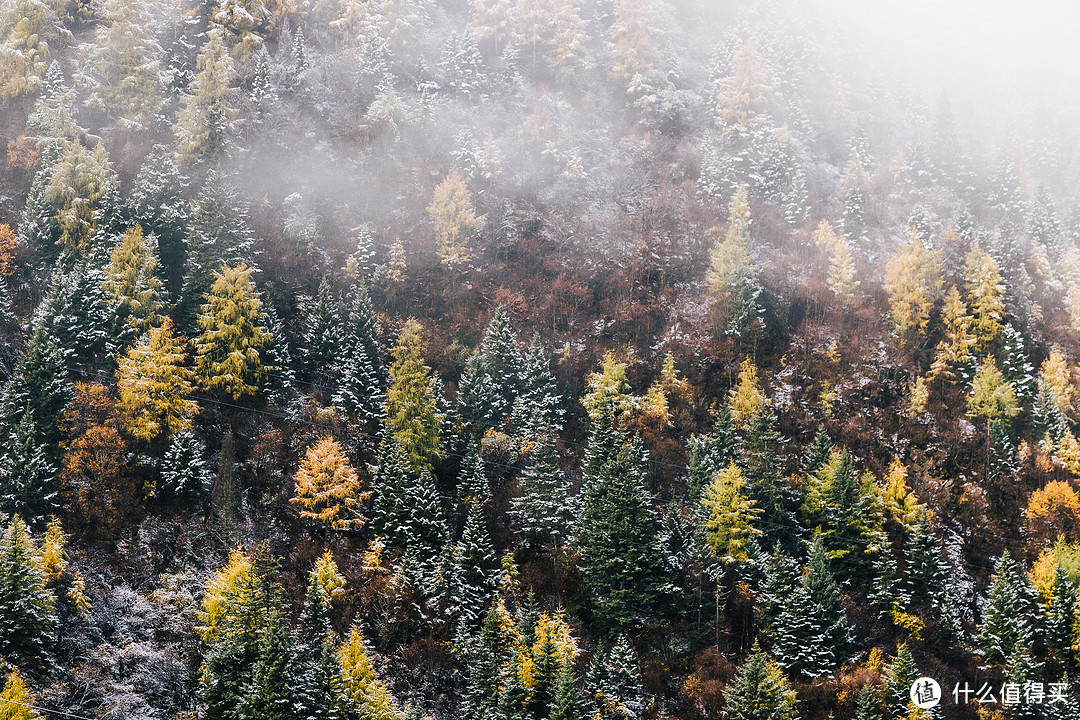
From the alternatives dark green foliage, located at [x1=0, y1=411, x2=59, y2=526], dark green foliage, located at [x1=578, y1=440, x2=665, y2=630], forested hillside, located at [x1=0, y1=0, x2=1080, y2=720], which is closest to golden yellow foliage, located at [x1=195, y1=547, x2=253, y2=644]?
forested hillside, located at [x1=0, y1=0, x2=1080, y2=720]

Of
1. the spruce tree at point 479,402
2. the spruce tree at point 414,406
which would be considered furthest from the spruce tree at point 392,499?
the spruce tree at point 479,402

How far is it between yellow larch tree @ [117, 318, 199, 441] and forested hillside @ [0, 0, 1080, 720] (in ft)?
0.88

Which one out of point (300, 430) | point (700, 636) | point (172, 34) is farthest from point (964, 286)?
point (172, 34)

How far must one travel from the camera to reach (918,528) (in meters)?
51.5

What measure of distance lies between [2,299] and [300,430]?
2597 centimetres

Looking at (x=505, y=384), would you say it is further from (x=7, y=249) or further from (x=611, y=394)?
(x=7, y=249)

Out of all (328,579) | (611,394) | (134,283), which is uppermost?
(611,394)

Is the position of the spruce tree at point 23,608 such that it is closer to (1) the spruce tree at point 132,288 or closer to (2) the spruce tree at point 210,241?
(1) the spruce tree at point 132,288

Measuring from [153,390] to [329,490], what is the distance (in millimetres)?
13853

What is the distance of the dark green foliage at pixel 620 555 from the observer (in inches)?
1923

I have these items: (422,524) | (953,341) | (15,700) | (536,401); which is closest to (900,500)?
(953,341)

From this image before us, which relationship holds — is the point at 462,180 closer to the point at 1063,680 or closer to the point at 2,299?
the point at 2,299

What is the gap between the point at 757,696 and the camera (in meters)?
40.8

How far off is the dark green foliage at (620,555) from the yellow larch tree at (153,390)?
27095mm
